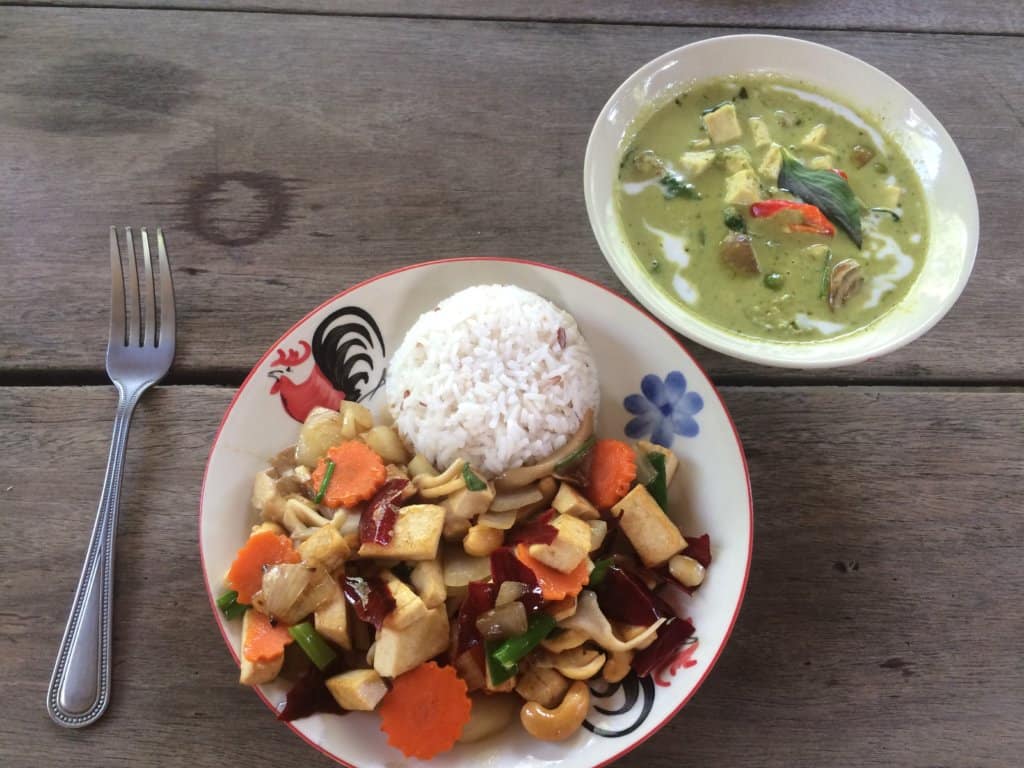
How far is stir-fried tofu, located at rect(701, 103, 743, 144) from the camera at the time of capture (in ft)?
6.01

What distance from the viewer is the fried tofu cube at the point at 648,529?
1540 mm

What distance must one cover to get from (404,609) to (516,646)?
221 millimetres

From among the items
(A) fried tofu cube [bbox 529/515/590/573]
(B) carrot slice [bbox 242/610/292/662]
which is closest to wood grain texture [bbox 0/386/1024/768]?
(B) carrot slice [bbox 242/610/292/662]

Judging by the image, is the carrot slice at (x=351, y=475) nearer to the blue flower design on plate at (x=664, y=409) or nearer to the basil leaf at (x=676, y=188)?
the blue flower design on plate at (x=664, y=409)

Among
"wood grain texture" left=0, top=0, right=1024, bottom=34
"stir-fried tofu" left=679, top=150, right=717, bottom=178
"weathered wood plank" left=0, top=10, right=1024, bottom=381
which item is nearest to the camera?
"stir-fried tofu" left=679, top=150, right=717, bottom=178

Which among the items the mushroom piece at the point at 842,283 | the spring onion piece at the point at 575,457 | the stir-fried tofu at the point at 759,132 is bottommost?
the spring onion piece at the point at 575,457

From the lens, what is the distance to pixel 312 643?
142 centimetres

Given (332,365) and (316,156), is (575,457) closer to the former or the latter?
(332,365)

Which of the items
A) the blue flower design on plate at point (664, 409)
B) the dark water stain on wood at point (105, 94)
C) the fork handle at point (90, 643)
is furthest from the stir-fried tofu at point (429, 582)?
the dark water stain on wood at point (105, 94)

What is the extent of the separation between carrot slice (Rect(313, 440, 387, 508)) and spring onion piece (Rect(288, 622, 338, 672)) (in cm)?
25

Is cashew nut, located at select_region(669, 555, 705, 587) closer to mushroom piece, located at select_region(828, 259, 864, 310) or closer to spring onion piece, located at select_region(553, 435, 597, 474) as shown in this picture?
spring onion piece, located at select_region(553, 435, 597, 474)

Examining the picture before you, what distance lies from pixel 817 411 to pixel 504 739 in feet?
3.50

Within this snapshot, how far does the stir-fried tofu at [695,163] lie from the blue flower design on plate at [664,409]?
500mm

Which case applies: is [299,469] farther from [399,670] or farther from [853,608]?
[853,608]
